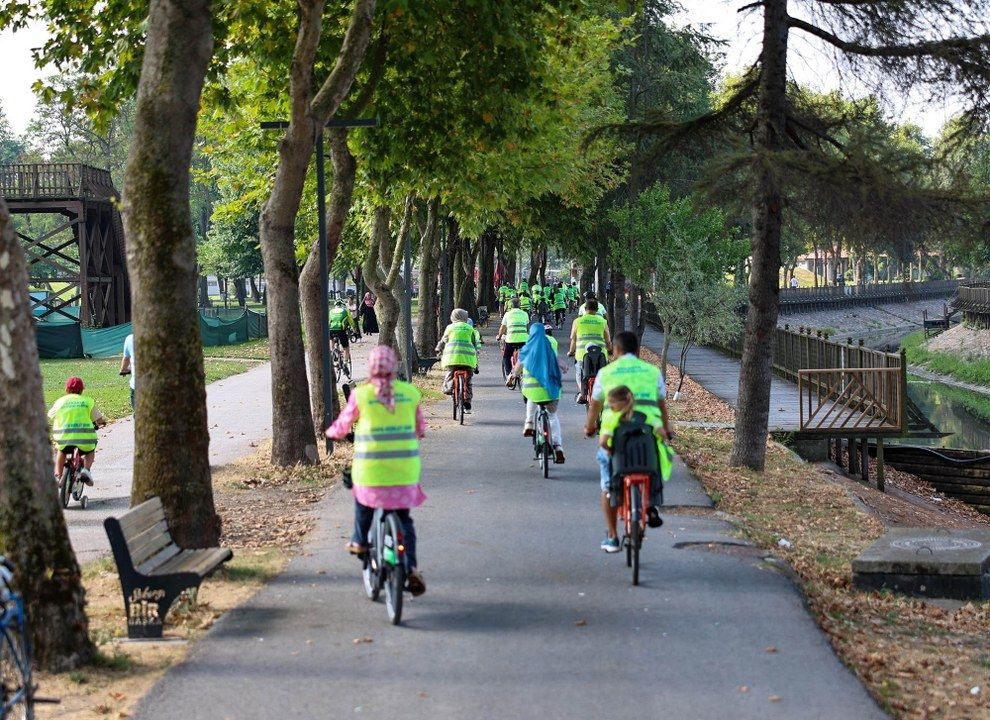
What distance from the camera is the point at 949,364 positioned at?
225ft

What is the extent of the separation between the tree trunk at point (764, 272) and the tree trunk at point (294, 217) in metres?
5.03

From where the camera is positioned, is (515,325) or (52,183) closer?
(515,325)

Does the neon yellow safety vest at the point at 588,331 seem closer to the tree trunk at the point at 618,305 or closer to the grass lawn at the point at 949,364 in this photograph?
the tree trunk at the point at 618,305

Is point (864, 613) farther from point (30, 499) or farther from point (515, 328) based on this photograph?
point (515, 328)

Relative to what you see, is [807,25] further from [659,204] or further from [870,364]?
[659,204]

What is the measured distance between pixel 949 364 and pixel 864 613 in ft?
201

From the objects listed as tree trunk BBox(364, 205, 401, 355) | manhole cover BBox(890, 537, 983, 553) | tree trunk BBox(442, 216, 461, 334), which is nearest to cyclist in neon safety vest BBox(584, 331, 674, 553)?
manhole cover BBox(890, 537, 983, 553)

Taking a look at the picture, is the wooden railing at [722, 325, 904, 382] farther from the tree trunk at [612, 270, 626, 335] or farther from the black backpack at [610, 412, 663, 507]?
the black backpack at [610, 412, 663, 507]

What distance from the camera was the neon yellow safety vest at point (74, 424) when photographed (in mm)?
15578

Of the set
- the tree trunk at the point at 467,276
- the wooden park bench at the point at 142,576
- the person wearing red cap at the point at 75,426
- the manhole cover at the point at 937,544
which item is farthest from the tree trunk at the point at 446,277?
the wooden park bench at the point at 142,576

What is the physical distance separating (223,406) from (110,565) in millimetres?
16622

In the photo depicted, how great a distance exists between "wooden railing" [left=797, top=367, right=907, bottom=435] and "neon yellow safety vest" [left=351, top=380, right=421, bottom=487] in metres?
15.8

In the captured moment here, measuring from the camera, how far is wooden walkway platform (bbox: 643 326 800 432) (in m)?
27.0

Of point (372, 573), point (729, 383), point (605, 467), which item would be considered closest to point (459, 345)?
point (605, 467)
